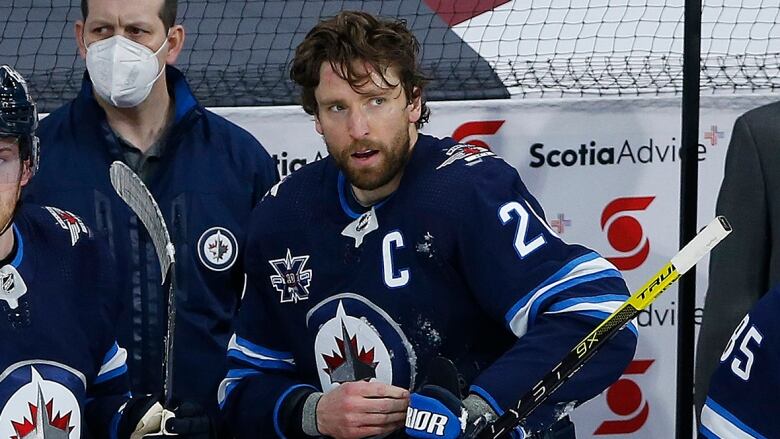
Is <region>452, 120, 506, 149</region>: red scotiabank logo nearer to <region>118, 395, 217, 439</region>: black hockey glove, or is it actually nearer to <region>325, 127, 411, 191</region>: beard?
<region>325, 127, 411, 191</region>: beard

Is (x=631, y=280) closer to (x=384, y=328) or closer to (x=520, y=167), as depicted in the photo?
(x=520, y=167)

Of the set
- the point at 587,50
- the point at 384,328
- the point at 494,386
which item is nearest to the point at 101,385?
the point at 384,328

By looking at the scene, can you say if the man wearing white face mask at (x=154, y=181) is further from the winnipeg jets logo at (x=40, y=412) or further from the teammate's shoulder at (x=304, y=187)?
the winnipeg jets logo at (x=40, y=412)

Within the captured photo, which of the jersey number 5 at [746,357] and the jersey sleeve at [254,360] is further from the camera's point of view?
the jersey sleeve at [254,360]

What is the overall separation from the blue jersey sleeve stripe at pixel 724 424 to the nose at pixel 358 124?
0.68 metres

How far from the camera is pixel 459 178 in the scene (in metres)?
2.17

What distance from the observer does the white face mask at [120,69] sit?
2721 mm

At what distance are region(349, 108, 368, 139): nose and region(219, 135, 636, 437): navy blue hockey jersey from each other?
0.10 metres

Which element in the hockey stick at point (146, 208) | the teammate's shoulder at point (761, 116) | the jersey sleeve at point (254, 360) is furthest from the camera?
the teammate's shoulder at point (761, 116)

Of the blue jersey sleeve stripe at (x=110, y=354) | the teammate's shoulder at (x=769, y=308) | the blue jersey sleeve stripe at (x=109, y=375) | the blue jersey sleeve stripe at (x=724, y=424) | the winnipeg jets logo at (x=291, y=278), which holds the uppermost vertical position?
the teammate's shoulder at (x=769, y=308)

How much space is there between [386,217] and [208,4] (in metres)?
1.38

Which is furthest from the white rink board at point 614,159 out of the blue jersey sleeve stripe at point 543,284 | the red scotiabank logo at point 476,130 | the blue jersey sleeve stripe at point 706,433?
the blue jersey sleeve stripe at point 706,433

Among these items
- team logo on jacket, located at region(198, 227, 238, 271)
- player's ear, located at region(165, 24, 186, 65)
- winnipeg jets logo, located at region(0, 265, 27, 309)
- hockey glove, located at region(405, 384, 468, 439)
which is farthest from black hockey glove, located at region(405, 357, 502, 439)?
player's ear, located at region(165, 24, 186, 65)

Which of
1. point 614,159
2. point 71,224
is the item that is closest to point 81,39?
point 71,224
